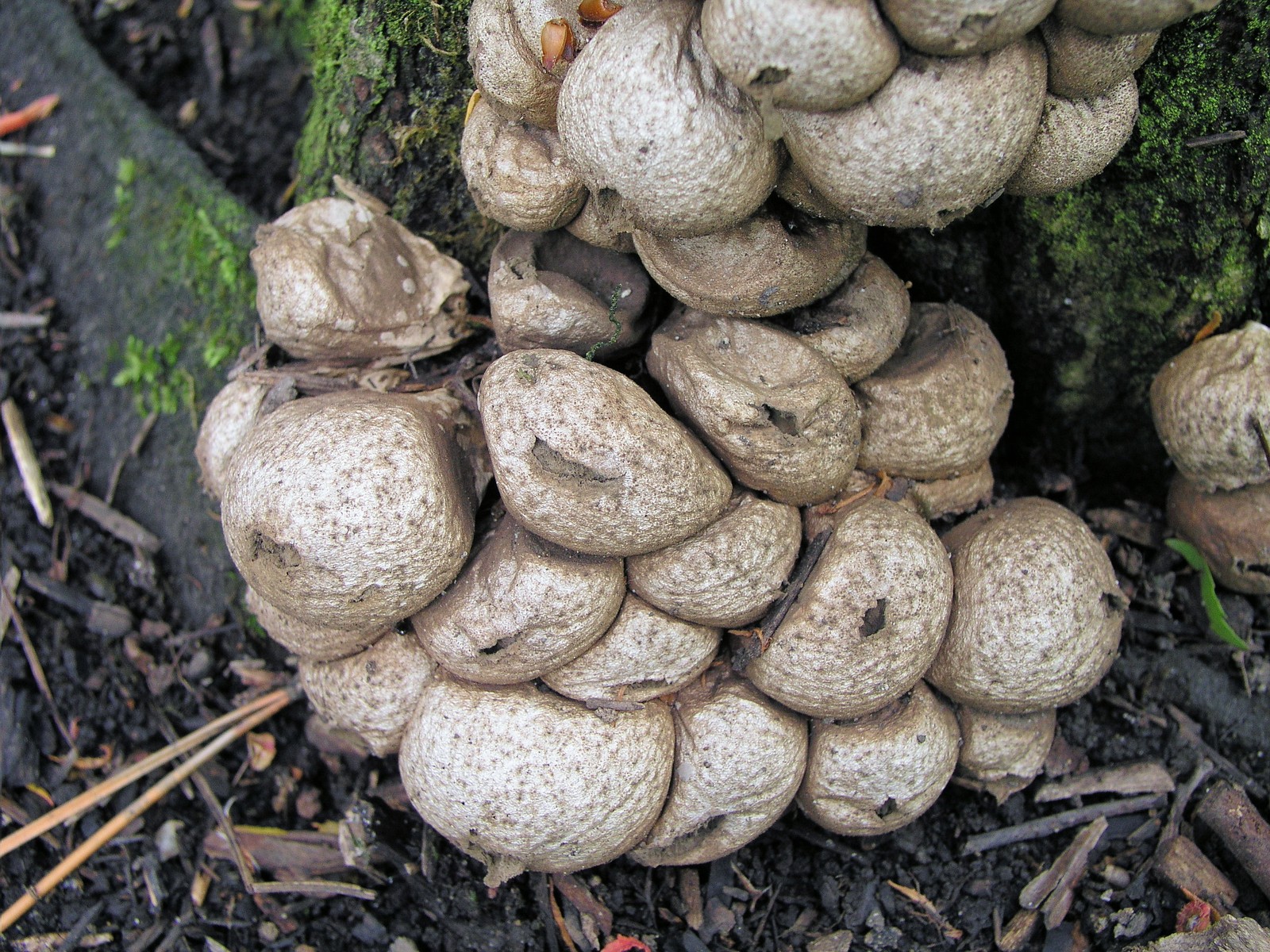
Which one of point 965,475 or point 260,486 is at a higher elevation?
point 260,486

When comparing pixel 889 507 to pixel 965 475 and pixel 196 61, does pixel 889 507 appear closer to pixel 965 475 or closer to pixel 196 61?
pixel 965 475

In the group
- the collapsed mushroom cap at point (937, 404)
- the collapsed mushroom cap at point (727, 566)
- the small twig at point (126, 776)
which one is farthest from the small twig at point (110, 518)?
the collapsed mushroom cap at point (937, 404)

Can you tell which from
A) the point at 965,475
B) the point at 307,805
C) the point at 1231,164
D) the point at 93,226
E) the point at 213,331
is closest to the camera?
the point at 1231,164

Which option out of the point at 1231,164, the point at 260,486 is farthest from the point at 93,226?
the point at 1231,164

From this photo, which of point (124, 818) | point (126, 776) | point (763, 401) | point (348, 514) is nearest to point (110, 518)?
point (126, 776)

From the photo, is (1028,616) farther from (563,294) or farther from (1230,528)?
(563,294)

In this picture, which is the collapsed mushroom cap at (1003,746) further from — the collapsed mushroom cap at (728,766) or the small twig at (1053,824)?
the collapsed mushroom cap at (728,766)
